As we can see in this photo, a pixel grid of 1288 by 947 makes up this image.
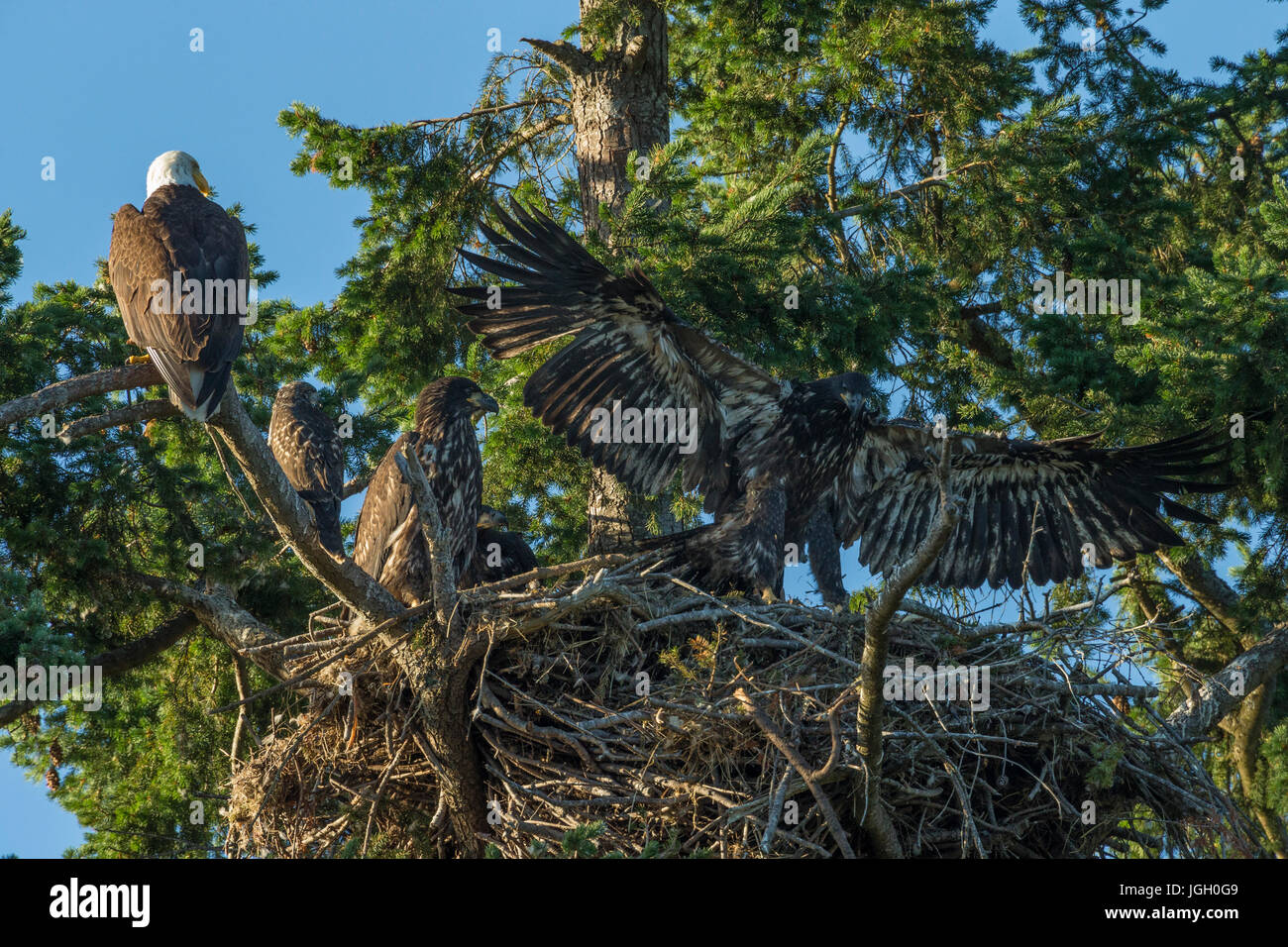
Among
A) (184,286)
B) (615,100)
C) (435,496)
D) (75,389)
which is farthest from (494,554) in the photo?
(615,100)

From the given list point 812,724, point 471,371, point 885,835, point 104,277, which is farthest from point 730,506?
point 104,277

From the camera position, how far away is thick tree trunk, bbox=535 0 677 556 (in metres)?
9.28

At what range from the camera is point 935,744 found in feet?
17.9

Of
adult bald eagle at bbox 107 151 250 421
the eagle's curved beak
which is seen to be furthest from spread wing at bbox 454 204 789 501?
adult bald eagle at bbox 107 151 250 421

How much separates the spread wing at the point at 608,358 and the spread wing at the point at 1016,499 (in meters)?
0.97

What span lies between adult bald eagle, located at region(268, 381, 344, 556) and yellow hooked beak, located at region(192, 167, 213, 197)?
153 cm

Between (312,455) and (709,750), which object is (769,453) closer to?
(709,750)

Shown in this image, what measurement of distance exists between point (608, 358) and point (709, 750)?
2831 millimetres

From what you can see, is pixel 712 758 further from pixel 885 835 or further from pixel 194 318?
pixel 194 318

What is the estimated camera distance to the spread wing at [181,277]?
17.3ft

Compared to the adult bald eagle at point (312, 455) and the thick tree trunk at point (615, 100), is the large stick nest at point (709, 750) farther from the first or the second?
the thick tree trunk at point (615, 100)

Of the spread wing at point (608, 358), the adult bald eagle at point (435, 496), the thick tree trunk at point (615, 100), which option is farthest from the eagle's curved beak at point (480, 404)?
the thick tree trunk at point (615, 100)

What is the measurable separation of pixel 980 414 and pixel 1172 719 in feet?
8.67

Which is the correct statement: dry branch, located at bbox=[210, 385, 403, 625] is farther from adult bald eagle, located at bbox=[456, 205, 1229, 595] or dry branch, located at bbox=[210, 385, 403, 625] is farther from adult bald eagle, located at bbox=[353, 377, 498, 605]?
adult bald eagle, located at bbox=[456, 205, 1229, 595]
